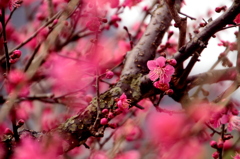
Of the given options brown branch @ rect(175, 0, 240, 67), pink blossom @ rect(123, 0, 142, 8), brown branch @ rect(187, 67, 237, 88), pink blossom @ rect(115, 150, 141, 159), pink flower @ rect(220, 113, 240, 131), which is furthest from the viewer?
pink blossom @ rect(115, 150, 141, 159)

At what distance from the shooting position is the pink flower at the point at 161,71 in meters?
1.62

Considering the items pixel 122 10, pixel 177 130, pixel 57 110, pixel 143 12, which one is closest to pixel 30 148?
pixel 177 130

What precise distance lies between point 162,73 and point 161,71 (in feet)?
0.04

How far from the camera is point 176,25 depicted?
62.2 inches

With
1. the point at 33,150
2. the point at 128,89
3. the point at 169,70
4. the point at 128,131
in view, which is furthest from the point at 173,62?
the point at 128,131

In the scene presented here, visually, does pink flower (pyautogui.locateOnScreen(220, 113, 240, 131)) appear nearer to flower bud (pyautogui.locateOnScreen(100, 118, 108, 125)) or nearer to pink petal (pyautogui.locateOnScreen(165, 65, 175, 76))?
pink petal (pyautogui.locateOnScreen(165, 65, 175, 76))

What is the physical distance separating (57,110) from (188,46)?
7.60 feet

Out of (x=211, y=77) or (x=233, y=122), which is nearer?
(x=233, y=122)

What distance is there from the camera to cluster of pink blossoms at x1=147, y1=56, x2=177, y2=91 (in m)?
1.61

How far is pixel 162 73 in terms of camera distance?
162 cm

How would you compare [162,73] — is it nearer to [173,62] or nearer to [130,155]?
[173,62]

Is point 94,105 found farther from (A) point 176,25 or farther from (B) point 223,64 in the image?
(B) point 223,64

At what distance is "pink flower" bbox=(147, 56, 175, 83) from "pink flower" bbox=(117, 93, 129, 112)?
172mm

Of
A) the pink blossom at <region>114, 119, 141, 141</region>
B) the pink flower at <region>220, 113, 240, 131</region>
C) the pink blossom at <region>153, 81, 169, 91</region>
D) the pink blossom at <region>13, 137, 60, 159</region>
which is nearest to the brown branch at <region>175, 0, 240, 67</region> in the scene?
the pink blossom at <region>153, 81, 169, 91</region>
